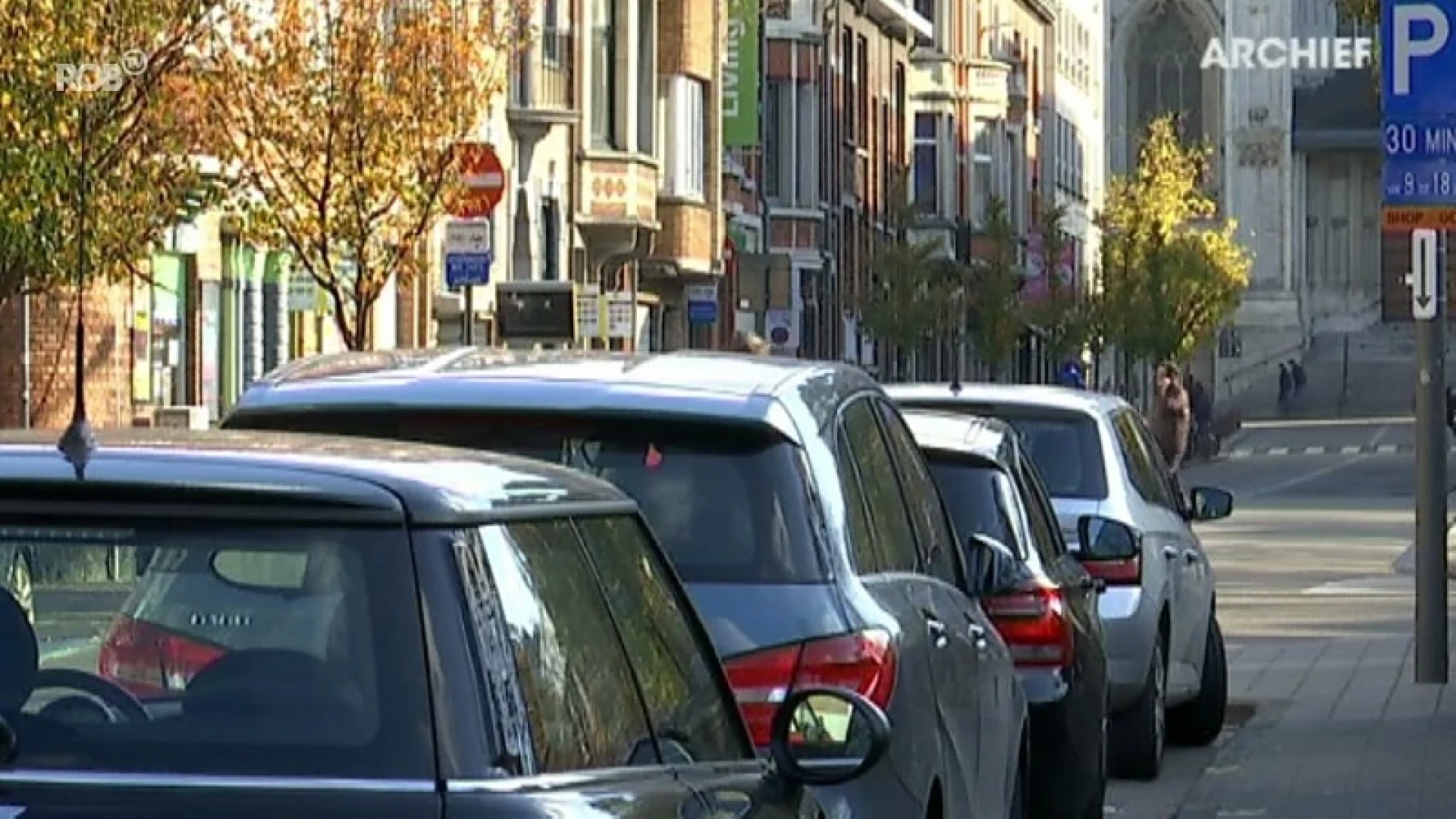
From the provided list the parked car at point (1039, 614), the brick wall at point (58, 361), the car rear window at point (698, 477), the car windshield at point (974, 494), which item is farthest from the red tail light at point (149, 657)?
the brick wall at point (58, 361)

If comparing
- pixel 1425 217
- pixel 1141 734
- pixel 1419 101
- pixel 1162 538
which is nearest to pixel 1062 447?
pixel 1162 538

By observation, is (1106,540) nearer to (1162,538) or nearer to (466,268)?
(1162,538)

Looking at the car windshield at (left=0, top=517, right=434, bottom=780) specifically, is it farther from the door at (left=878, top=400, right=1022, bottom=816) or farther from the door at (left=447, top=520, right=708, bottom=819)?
the door at (left=878, top=400, right=1022, bottom=816)

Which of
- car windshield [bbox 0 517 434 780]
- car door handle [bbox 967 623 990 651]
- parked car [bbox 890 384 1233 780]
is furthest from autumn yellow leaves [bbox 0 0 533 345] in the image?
car windshield [bbox 0 517 434 780]

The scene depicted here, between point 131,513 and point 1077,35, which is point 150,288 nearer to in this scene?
point 131,513

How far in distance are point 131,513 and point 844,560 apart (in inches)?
134

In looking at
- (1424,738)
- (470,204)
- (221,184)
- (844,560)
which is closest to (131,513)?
(844,560)

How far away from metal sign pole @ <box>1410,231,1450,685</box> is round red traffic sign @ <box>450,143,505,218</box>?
10.5 m

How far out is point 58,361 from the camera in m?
30.8

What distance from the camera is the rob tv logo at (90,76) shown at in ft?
72.1

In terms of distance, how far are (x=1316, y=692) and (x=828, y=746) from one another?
13.7 m

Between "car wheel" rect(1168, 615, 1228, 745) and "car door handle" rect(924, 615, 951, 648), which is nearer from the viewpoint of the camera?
"car door handle" rect(924, 615, 951, 648)

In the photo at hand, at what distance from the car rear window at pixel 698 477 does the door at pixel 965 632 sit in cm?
110

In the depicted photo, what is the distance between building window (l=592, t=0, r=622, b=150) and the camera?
157 feet
